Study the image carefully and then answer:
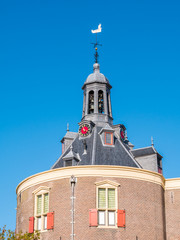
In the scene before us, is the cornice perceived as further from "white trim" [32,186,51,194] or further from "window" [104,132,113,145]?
"window" [104,132,113,145]

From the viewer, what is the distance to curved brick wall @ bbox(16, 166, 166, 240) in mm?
28094

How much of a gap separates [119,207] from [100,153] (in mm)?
5615

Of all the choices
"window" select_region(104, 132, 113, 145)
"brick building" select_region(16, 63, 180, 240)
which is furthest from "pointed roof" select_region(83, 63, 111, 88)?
"brick building" select_region(16, 63, 180, 240)

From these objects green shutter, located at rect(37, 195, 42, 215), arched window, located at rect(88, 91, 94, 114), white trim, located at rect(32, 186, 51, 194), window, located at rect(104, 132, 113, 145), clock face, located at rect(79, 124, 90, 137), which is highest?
arched window, located at rect(88, 91, 94, 114)

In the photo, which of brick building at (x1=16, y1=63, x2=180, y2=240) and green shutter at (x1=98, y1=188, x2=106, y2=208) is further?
green shutter at (x1=98, y1=188, x2=106, y2=208)

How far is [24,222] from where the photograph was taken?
31.5 m

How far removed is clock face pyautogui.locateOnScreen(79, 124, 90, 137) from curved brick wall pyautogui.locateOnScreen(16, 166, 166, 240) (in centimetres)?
638

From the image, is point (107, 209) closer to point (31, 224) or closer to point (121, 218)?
point (121, 218)

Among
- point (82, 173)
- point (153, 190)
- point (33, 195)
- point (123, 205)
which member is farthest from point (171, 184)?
point (33, 195)

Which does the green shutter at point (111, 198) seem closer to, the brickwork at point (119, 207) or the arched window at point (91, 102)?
the brickwork at point (119, 207)

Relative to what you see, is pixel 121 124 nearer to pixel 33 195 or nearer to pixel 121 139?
pixel 121 139

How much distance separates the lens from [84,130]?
3578cm

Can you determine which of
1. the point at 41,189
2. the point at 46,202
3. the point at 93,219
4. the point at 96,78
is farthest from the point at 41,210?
the point at 96,78

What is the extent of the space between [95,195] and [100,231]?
2308 millimetres
